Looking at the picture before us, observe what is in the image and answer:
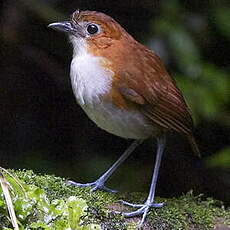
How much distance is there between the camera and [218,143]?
16.0 ft

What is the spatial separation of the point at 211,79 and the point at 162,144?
725 millimetres

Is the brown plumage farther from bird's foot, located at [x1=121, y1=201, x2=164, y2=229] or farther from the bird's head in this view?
bird's foot, located at [x1=121, y1=201, x2=164, y2=229]

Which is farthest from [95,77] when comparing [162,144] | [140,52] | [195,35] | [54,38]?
[54,38]

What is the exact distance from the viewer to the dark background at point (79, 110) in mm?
4270

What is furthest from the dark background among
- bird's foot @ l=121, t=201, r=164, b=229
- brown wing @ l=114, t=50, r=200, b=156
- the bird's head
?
bird's foot @ l=121, t=201, r=164, b=229

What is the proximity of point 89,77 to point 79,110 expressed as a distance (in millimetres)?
1860

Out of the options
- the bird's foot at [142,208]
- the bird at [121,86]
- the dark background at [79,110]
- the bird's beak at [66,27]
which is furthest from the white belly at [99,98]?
the dark background at [79,110]

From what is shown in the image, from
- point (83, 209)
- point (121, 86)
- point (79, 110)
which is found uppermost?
point (121, 86)

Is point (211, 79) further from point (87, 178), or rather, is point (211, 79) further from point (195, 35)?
point (87, 178)

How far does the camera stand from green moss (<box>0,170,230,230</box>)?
2.34m

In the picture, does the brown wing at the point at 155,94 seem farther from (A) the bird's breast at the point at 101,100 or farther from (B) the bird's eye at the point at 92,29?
(B) the bird's eye at the point at 92,29

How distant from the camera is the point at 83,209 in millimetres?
2400

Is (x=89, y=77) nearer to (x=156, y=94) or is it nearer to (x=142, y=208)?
(x=156, y=94)

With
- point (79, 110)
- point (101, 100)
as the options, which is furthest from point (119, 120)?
point (79, 110)
